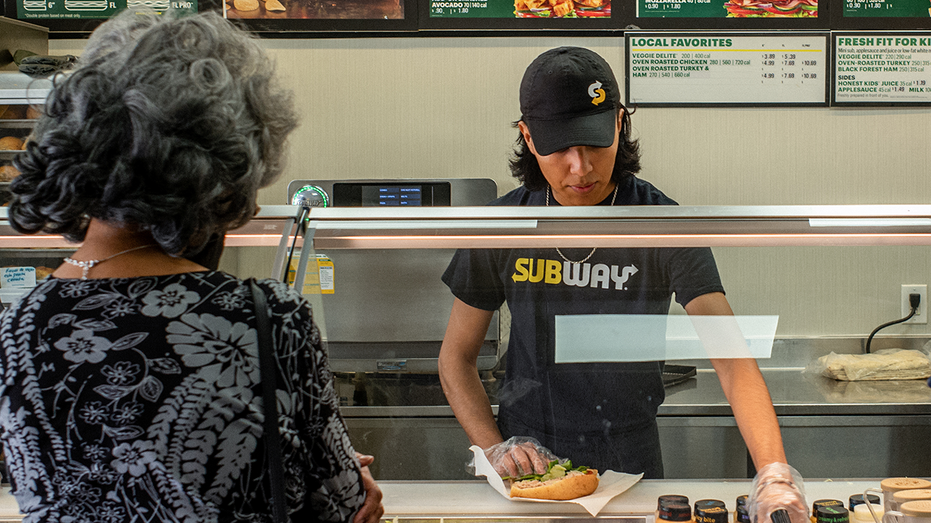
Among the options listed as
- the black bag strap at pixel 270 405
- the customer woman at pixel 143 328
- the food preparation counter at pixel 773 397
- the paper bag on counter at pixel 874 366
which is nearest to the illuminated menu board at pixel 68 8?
the food preparation counter at pixel 773 397

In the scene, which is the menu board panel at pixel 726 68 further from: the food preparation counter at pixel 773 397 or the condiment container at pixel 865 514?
the condiment container at pixel 865 514

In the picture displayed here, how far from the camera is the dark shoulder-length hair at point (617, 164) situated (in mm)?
1646

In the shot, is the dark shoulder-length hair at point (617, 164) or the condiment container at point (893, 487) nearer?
the condiment container at point (893, 487)

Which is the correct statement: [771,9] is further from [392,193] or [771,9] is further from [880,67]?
[392,193]

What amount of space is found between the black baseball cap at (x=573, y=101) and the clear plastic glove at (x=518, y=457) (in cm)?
61

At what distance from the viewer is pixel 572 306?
1394 mm

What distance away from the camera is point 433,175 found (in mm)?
2859

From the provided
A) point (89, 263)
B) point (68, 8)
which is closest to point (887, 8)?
point (89, 263)

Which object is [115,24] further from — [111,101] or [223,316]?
[223,316]

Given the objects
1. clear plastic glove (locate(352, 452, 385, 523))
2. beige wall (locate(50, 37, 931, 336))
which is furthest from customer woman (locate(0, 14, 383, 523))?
beige wall (locate(50, 37, 931, 336))

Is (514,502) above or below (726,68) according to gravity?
below

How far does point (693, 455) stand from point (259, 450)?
1125 mm

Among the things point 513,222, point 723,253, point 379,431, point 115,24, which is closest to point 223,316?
point 115,24

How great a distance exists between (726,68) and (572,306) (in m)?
1.81
